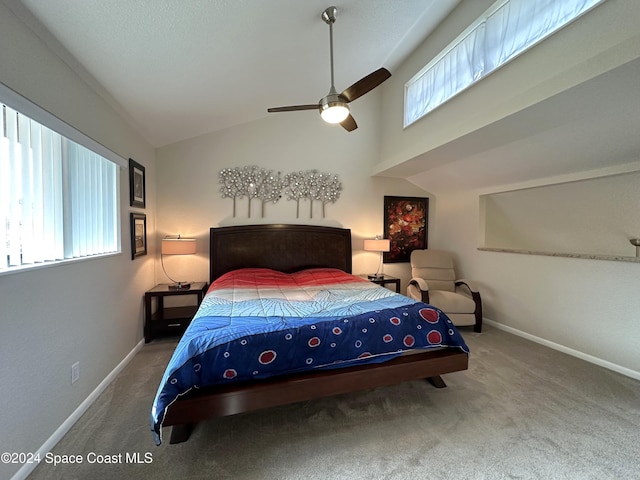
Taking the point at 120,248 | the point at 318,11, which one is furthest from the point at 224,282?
the point at 318,11

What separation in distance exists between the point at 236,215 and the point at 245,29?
7.72 feet

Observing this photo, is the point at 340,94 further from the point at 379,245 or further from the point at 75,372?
the point at 75,372

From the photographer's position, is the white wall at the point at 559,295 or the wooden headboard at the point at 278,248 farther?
the wooden headboard at the point at 278,248

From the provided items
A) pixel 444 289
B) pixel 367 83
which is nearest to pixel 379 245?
pixel 444 289

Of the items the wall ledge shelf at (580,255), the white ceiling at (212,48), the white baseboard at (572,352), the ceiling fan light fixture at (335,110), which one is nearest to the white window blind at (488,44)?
the white ceiling at (212,48)

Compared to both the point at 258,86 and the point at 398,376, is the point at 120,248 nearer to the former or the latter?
the point at 258,86

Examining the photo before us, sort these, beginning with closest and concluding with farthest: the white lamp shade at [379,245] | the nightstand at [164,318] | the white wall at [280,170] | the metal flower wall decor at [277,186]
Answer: the nightstand at [164,318] < the white wall at [280,170] < the metal flower wall decor at [277,186] < the white lamp shade at [379,245]

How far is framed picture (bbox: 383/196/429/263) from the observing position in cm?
459

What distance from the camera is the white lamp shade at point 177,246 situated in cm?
324

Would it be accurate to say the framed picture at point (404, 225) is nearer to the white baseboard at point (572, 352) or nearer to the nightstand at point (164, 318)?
the white baseboard at point (572, 352)

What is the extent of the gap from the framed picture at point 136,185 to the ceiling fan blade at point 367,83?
2310mm

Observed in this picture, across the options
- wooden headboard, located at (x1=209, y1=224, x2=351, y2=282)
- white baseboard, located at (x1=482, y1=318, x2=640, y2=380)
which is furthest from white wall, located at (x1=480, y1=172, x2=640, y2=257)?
wooden headboard, located at (x1=209, y1=224, x2=351, y2=282)

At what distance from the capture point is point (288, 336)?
5.68 feet

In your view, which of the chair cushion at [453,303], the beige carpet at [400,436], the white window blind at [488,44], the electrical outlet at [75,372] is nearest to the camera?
the beige carpet at [400,436]
